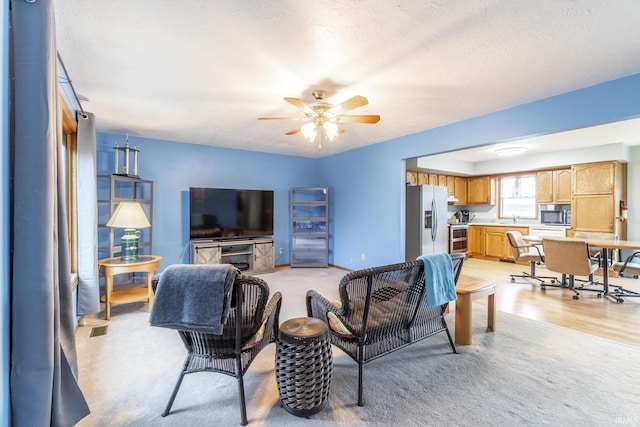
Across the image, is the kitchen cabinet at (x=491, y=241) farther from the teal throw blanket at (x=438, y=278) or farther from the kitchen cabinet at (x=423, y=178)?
the teal throw blanket at (x=438, y=278)

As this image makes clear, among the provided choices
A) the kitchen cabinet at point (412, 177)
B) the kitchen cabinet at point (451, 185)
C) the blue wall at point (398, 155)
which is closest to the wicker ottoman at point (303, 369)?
the blue wall at point (398, 155)

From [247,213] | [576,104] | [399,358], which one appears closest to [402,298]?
[399,358]

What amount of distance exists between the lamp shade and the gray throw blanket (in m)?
2.22

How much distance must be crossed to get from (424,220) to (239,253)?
3.41 metres

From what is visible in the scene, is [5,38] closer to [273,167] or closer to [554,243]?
[273,167]

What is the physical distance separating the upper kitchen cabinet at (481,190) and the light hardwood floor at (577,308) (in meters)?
→ 2.73

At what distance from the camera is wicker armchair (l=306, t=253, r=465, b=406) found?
1.82 metres

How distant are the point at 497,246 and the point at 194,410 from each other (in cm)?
690

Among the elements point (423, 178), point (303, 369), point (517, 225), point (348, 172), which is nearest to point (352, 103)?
point (303, 369)

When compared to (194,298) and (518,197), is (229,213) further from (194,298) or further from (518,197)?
(518,197)

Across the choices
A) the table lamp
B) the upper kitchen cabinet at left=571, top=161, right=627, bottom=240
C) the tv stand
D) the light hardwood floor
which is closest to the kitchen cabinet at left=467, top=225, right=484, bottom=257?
the upper kitchen cabinet at left=571, top=161, right=627, bottom=240

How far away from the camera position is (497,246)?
6.66m

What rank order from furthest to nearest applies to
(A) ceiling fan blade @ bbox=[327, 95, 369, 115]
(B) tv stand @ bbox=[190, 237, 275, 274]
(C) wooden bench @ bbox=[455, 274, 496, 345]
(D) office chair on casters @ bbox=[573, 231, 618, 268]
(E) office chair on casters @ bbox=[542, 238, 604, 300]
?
(B) tv stand @ bbox=[190, 237, 275, 274] < (D) office chair on casters @ bbox=[573, 231, 618, 268] < (E) office chair on casters @ bbox=[542, 238, 604, 300] < (C) wooden bench @ bbox=[455, 274, 496, 345] < (A) ceiling fan blade @ bbox=[327, 95, 369, 115]

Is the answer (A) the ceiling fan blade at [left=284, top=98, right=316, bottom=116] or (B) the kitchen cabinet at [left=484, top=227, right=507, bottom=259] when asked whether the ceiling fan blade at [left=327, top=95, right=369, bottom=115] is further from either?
(B) the kitchen cabinet at [left=484, top=227, right=507, bottom=259]
